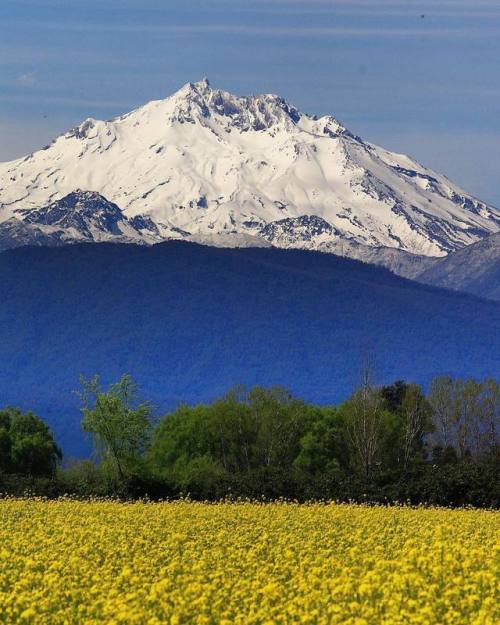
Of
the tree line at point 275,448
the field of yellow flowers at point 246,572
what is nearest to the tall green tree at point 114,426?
the tree line at point 275,448

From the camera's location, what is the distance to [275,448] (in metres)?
102

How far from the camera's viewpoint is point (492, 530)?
2948 centimetres

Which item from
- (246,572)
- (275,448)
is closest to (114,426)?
(275,448)

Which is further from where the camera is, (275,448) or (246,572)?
(275,448)

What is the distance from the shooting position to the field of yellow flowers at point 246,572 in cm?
1764

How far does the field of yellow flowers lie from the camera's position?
17.6m

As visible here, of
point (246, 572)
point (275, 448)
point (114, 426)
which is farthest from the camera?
point (275, 448)

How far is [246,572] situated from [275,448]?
264 feet

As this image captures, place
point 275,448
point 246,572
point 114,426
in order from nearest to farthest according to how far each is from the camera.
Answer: point 246,572, point 114,426, point 275,448

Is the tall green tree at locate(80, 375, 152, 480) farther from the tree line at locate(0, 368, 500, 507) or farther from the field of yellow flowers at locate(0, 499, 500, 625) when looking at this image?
the field of yellow flowers at locate(0, 499, 500, 625)

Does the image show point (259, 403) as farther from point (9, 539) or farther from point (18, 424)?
point (9, 539)

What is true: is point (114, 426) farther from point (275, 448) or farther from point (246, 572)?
point (246, 572)

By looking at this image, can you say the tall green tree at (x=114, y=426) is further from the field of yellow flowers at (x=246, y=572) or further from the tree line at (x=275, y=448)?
the field of yellow flowers at (x=246, y=572)

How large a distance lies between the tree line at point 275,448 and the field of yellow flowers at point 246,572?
16.8 metres
